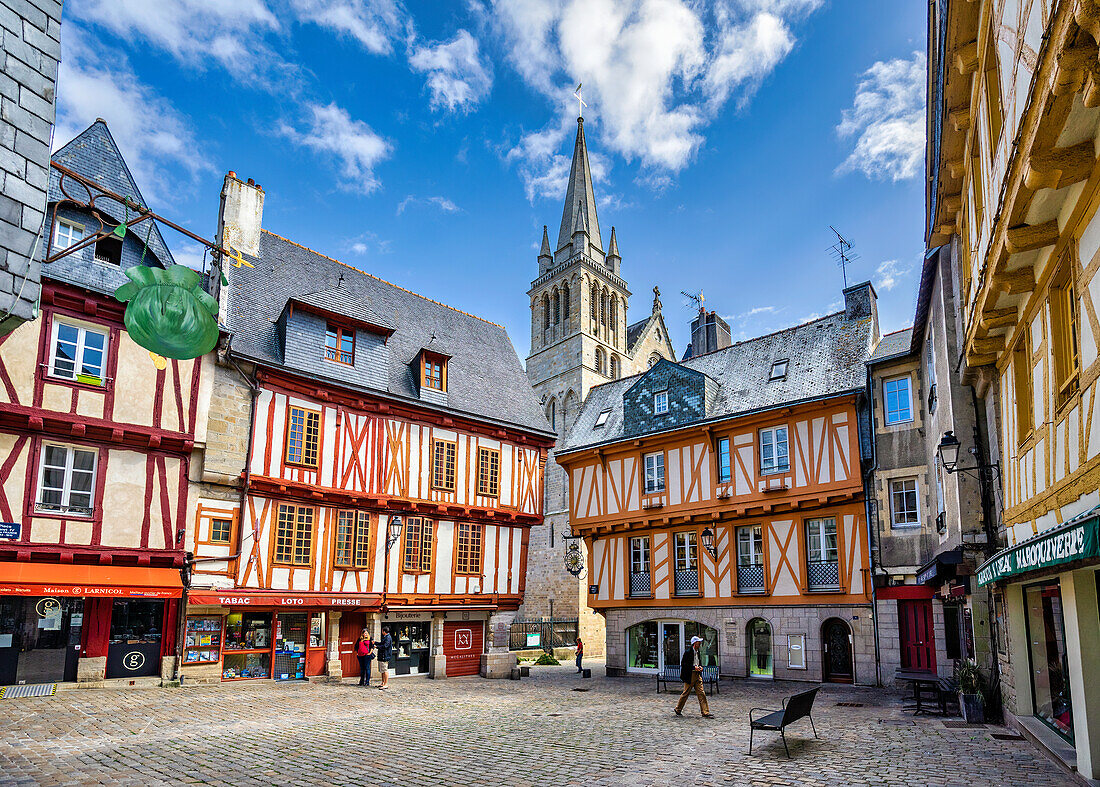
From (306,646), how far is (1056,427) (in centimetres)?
1534

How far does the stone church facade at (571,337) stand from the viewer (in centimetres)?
3616

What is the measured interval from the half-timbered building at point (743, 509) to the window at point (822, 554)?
32 mm

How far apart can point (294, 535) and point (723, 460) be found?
10.7m

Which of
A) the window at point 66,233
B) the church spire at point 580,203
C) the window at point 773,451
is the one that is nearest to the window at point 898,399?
the window at point 773,451

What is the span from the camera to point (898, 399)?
55.6 ft

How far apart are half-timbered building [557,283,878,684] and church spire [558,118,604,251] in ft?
75.2

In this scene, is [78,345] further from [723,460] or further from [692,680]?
[723,460]

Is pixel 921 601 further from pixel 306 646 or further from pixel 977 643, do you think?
pixel 306 646

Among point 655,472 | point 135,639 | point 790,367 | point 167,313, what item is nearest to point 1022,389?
point 167,313

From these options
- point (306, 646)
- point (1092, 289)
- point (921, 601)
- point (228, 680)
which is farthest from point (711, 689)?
point (1092, 289)

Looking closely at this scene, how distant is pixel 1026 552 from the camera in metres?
6.38

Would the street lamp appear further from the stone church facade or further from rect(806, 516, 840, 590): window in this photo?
the stone church facade

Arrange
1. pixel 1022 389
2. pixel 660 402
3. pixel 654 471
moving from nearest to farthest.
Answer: pixel 1022 389 < pixel 654 471 < pixel 660 402

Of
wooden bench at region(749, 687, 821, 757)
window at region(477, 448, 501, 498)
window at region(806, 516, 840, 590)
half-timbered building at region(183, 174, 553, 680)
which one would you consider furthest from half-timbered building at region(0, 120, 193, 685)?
window at region(806, 516, 840, 590)
